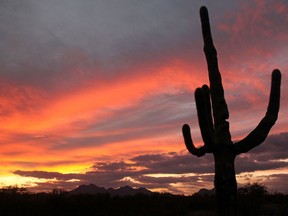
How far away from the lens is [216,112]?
9.68 m

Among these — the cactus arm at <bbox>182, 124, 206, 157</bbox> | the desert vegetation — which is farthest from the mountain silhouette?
the cactus arm at <bbox>182, 124, 206, 157</bbox>

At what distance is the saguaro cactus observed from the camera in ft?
29.2

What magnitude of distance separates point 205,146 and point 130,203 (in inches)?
419

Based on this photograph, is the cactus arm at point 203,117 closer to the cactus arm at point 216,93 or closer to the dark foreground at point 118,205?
the cactus arm at point 216,93

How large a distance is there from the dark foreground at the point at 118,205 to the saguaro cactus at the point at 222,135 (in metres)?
8.80

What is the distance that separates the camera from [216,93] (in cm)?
973

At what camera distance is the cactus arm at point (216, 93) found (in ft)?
31.0

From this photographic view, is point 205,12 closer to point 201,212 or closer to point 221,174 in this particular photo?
point 221,174

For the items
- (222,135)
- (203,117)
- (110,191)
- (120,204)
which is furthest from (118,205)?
(110,191)

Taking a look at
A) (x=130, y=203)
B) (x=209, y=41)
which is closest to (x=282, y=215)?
(x=130, y=203)

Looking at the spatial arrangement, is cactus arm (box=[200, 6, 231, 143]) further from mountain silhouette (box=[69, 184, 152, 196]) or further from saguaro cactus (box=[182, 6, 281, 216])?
mountain silhouette (box=[69, 184, 152, 196])

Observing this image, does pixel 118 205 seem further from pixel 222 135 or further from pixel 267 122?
pixel 267 122

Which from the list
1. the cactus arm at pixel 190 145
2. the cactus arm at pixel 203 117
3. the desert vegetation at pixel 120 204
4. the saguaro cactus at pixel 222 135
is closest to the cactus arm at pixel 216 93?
the saguaro cactus at pixel 222 135

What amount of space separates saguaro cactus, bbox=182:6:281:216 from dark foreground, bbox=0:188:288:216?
8.80 metres
